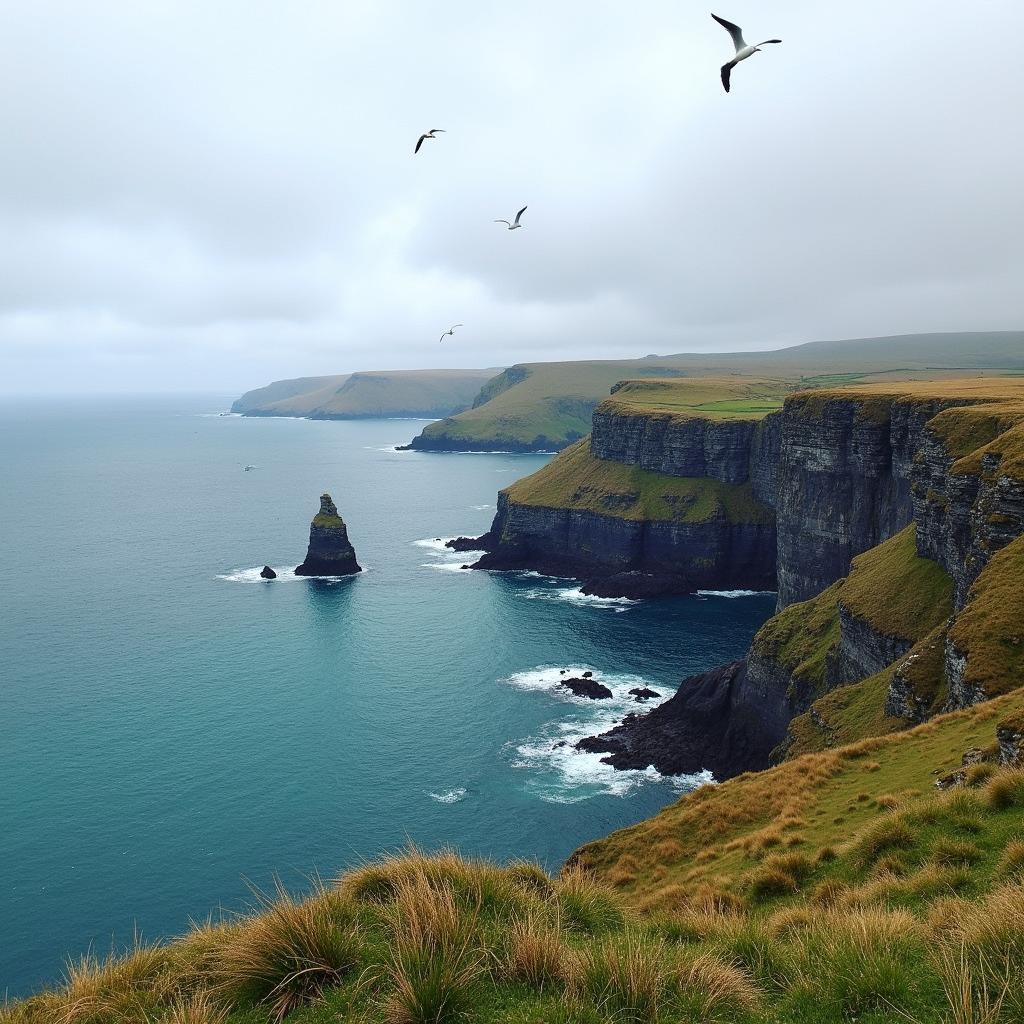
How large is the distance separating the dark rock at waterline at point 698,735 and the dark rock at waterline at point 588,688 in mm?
6377

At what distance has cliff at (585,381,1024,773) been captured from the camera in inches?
1368

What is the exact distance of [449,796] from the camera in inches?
2192

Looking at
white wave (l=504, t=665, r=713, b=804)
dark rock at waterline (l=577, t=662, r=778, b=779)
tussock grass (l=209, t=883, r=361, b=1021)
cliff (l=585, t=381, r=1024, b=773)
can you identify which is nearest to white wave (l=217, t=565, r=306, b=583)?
white wave (l=504, t=665, r=713, b=804)

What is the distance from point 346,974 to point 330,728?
58756mm

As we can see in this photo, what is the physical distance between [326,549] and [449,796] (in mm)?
69892

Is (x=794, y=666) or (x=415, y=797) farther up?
(x=794, y=666)

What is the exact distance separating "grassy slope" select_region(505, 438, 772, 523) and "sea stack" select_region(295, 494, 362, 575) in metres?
32.9

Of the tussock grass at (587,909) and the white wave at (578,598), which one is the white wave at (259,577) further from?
the tussock grass at (587,909)

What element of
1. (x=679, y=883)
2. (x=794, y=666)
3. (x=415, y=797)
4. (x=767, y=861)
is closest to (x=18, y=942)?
(x=415, y=797)

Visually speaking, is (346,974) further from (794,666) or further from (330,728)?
(330,728)

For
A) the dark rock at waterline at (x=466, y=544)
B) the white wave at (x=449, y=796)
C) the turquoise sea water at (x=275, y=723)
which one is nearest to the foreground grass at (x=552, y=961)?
the turquoise sea water at (x=275, y=723)

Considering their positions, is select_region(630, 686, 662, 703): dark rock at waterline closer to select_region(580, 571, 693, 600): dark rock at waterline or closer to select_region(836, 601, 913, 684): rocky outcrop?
select_region(836, 601, 913, 684): rocky outcrop

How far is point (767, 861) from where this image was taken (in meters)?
20.1

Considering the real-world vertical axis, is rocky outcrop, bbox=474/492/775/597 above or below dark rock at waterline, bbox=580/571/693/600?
above
